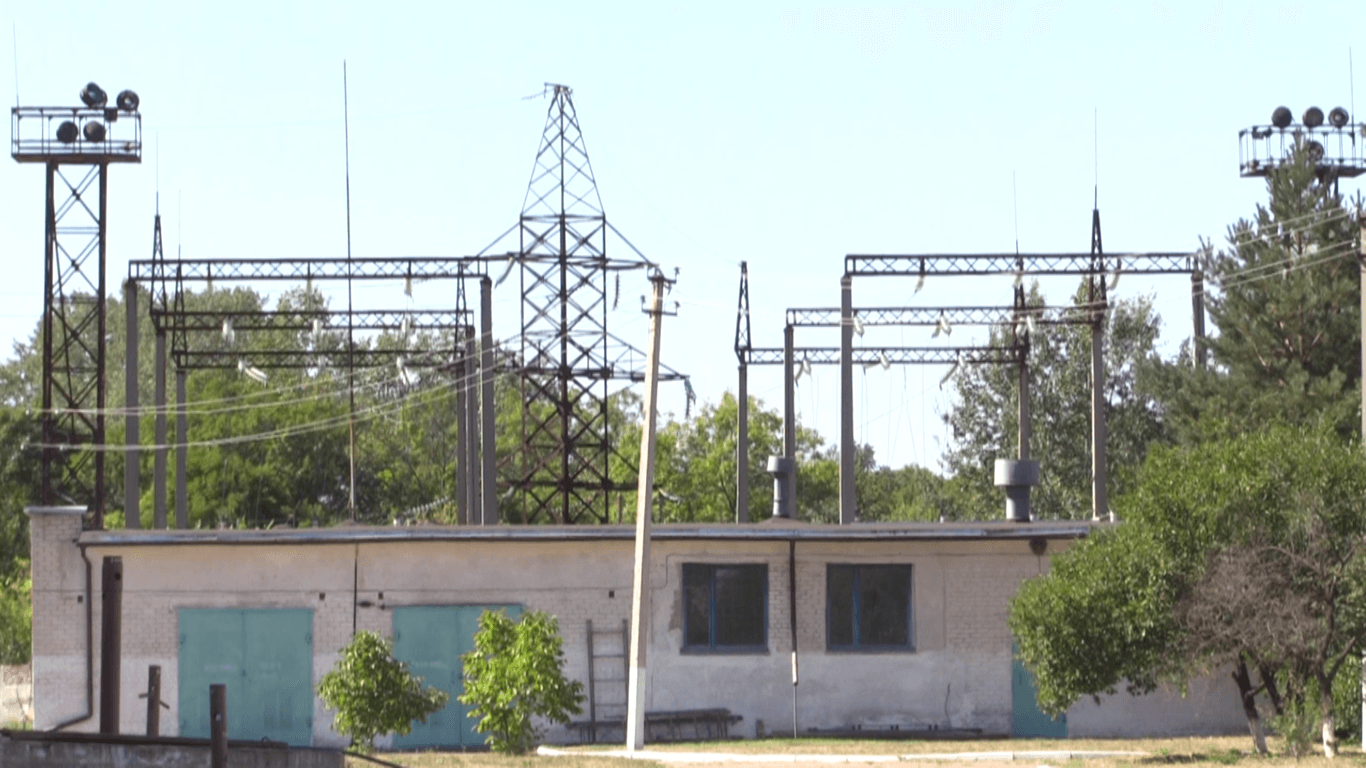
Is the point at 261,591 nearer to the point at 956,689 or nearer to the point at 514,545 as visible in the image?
the point at 514,545

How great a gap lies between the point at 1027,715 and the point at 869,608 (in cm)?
298

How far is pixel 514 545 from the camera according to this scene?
3094cm

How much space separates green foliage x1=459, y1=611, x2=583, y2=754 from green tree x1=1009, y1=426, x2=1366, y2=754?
Result: 6.35 meters

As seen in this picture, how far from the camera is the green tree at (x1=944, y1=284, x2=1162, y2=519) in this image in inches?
2709

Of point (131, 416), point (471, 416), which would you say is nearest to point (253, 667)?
point (471, 416)

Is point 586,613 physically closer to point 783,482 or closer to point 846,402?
point 846,402

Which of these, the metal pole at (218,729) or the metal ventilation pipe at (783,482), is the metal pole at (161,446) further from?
the metal pole at (218,729)

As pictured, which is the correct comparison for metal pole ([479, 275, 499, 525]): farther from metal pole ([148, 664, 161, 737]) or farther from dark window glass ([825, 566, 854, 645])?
metal pole ([148, 664, 161, 737])

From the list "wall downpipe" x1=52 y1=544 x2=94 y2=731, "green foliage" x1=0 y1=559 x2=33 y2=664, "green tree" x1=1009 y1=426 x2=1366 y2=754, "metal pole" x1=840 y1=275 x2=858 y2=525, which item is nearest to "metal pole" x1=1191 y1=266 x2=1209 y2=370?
"metal pole" x1=840 y1=275 x2=858 y2=525

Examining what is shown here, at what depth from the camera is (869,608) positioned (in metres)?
31.0

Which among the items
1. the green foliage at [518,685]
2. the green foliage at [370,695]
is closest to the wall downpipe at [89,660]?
the green foliage at [370,695]

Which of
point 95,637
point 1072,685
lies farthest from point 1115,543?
point 95,637

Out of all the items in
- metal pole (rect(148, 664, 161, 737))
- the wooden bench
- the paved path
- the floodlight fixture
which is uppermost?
the floodlight fixture

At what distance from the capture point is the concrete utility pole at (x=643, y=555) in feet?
86.1
